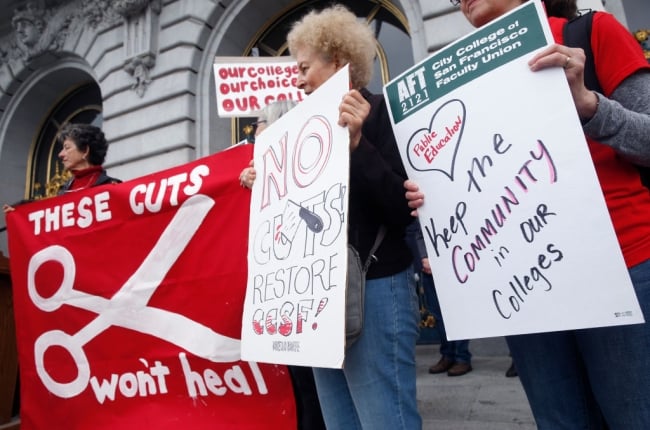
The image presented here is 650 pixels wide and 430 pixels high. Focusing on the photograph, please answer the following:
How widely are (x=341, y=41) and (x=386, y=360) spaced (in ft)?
3.65

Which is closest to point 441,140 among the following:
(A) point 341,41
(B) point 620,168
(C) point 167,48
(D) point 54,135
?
(B) point 620,168

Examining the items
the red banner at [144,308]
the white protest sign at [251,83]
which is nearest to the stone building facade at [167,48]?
the white protest sign at [251,83]

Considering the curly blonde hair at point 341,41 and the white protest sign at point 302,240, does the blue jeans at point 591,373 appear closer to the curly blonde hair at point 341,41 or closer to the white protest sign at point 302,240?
the white protest sign at point 302,240

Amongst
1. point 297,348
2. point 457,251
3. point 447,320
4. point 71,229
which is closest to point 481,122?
point 457,251

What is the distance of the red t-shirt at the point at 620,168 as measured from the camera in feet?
3.39

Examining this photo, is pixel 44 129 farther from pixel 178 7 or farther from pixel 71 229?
pixel 71 229

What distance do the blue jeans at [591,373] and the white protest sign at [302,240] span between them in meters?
0.60

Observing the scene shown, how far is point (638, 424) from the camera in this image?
3.40 feet

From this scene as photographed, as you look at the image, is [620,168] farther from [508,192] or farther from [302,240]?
[302,240]

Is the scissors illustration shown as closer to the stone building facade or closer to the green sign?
the green sign

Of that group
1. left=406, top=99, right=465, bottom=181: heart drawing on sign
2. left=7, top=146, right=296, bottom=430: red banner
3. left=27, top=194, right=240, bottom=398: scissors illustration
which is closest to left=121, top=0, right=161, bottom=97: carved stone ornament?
left=7, top=146, right=296, bottom=430: red banner

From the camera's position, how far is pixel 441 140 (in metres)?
1.27

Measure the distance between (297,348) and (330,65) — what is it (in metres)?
1.00

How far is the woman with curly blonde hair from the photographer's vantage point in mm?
1257
